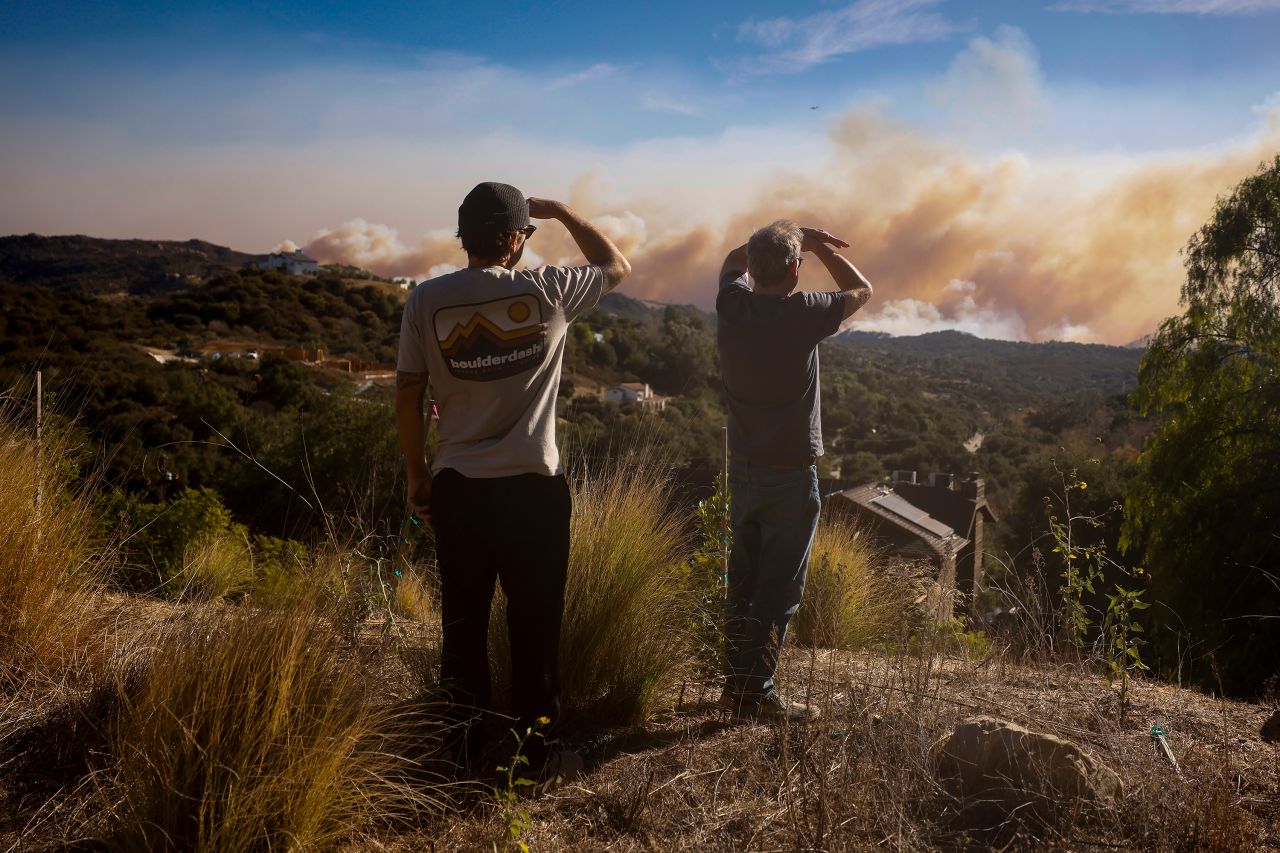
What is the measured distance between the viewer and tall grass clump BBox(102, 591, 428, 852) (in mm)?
2176

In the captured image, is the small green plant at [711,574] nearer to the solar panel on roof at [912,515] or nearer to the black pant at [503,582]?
the black pant at [503,582]

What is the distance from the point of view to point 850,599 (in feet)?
20.2

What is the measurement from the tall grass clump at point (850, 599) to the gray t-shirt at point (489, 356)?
303cm

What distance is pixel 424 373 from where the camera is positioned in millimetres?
2885

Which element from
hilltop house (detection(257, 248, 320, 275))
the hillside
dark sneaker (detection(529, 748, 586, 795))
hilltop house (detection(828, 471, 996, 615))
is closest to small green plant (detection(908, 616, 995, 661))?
dark sneaker (detection(529, 748, 586, 795))

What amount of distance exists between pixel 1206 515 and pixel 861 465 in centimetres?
2993

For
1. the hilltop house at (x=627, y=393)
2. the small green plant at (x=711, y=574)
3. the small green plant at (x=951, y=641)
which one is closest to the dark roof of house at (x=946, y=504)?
the hilltop house at (x=627, y=393)

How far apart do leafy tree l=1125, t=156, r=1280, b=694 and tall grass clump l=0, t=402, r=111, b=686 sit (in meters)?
14.5

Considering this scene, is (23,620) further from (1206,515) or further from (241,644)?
(1206,515)

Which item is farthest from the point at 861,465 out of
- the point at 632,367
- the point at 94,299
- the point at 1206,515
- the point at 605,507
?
the point at 605,507

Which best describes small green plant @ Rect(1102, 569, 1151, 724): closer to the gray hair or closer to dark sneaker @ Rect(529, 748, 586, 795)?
the gray hair

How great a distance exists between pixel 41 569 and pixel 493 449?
6.83 feet

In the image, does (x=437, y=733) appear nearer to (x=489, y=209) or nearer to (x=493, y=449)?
(x=493, y=449)

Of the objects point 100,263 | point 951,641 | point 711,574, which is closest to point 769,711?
point 711,574
